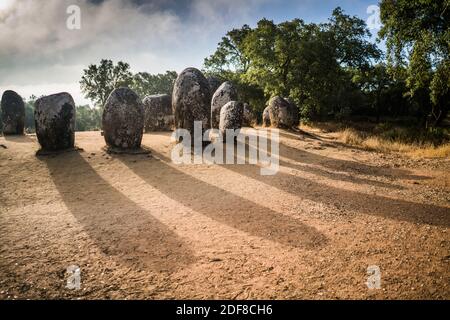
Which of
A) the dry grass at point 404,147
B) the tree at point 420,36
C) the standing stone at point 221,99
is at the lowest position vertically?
the dry grass at point 404,147

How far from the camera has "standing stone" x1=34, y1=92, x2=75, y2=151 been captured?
10.0 m

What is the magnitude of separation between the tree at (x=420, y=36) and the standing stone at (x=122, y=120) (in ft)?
38.0

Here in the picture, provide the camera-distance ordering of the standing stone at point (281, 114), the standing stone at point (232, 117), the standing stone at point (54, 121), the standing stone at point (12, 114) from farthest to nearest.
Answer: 1. the standing stone at point (281, 114)
2. the standing stone at point (12, 114)
3. the standing stone at point (232, 117)
4. the standing stone at point (54, 121)

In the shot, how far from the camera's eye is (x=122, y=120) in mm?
10320

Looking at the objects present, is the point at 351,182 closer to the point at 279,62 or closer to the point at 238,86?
the point at 279,62

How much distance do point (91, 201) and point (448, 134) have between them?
16269mm

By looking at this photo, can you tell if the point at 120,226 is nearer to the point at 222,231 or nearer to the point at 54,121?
the point at 222,231

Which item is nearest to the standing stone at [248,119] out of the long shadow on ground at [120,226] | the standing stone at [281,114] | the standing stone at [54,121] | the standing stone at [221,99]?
the standing stone at [281,114]

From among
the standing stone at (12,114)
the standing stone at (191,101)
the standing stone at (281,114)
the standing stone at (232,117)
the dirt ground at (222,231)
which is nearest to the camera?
the dirt ground at (222,231)

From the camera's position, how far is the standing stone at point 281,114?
17.0 meters

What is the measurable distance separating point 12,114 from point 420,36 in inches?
790

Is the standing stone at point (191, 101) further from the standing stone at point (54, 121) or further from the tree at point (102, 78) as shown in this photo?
the tree at point (102, 78)

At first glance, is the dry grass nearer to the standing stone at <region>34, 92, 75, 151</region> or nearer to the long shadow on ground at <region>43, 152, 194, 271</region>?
the long shadow on ground at <region>43, 152, 194, 271</region>

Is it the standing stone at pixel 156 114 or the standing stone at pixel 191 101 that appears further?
the standing stone at pixel 156 114
